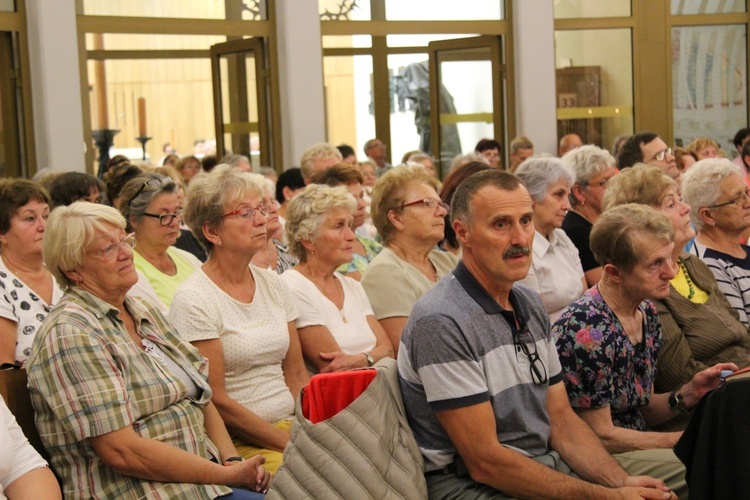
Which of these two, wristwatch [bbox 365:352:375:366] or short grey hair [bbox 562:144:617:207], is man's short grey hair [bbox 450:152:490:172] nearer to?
short grey hair [bbox 562:144:617:207]

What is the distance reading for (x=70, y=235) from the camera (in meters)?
2.98

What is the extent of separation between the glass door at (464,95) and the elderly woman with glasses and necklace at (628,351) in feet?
27.0

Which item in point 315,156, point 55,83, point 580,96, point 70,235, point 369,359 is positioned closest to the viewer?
point 70,235

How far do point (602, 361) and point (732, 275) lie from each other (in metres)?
1.48

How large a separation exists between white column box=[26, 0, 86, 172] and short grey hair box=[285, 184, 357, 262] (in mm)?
5053

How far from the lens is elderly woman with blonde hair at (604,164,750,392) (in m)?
3.66

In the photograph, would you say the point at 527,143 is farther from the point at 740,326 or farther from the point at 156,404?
the point at 156,404

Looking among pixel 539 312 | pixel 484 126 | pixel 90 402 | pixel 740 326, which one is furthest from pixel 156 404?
pixel 484 126

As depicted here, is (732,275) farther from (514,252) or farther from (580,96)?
(580,96)

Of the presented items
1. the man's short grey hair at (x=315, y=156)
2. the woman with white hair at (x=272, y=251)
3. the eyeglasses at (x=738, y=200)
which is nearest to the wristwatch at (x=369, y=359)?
the woman with white hair at (x=272, y=251)

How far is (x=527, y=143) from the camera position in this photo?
1061cm

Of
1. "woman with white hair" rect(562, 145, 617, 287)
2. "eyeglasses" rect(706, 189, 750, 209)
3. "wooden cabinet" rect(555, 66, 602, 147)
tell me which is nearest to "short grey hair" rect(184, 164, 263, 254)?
"woman with white hair" rect(562, 145, 617, 287)

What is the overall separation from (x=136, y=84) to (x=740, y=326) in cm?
1691

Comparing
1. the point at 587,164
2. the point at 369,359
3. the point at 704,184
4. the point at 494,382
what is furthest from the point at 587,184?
the point at 494,382
